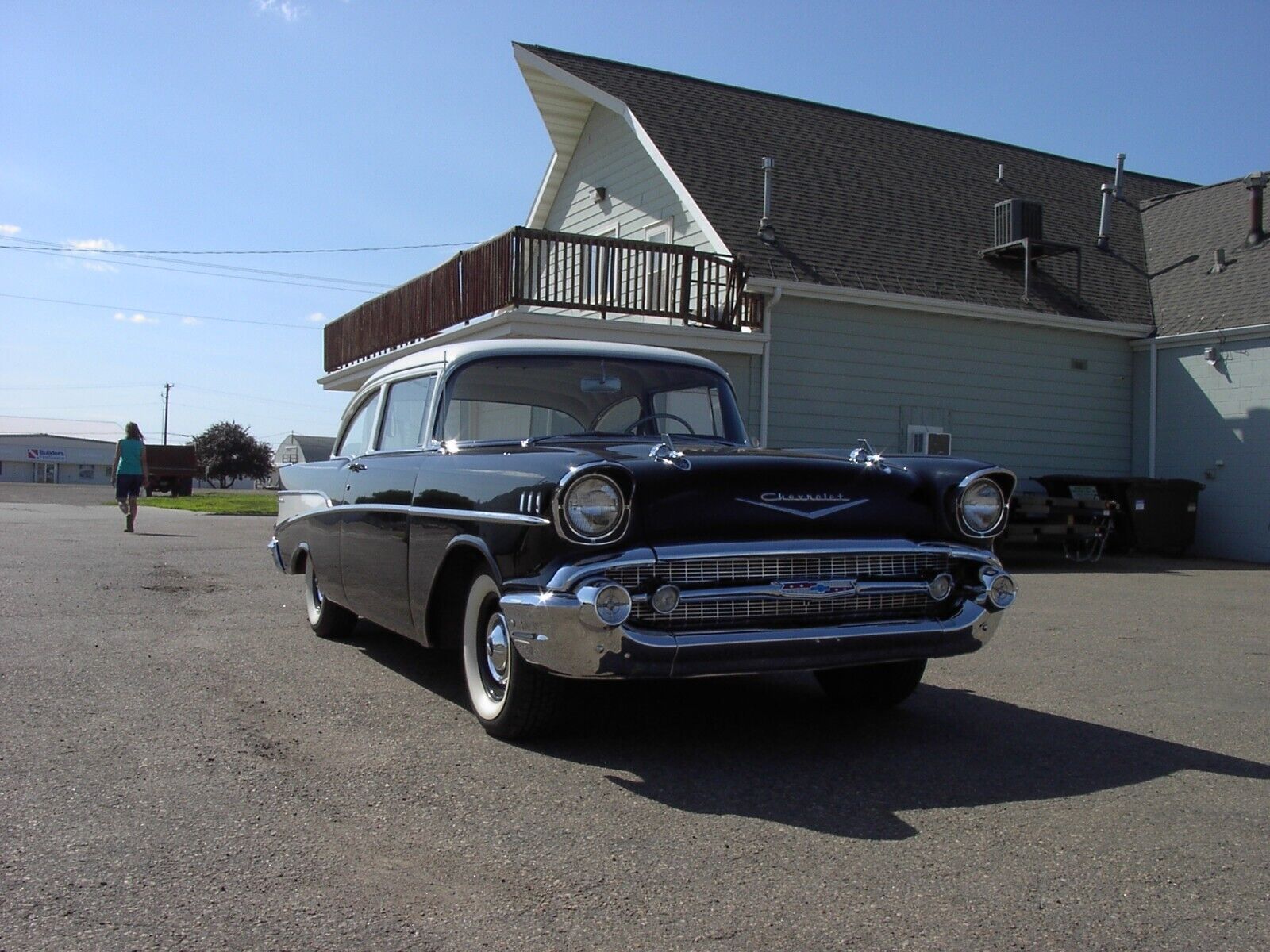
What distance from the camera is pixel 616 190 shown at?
1831cm

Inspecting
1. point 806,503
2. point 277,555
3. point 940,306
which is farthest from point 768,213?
point 806,503

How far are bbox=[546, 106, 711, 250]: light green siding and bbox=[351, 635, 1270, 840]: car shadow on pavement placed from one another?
11.1 m

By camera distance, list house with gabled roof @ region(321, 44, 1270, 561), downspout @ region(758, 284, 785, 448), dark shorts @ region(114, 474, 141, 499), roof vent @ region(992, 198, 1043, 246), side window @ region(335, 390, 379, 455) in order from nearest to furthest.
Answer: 1. side window @ region(335, 390, 379, 455)
2. house with gabled roof @ region(321, 44, 1270, 561)
3. downspout @ region(758, 284, 785, 448)
4. dark shorts @ region(114, 474, 141, 499)
5. roof vent @ region(992, 198, 1043, 246)

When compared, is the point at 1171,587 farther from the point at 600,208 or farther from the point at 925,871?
the point at 600,208

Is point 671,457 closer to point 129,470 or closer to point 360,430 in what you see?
point 360,430

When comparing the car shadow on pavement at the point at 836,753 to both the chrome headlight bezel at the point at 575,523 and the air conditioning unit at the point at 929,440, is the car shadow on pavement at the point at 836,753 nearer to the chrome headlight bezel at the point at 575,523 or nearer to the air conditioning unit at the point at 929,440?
the chrome headlight bezel at the point at 575,523

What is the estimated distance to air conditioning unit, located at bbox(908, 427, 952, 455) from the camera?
16.1 m

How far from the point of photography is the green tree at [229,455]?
76.9m

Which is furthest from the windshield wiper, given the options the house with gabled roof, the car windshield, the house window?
the house window

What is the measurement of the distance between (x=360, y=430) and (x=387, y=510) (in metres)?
1.25

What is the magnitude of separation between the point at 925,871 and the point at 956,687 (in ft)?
9.03

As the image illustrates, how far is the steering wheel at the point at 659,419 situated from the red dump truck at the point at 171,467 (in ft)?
139

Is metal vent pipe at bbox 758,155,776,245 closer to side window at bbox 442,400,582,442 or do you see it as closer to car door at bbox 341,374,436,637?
car door at bbox 341,374,436,637

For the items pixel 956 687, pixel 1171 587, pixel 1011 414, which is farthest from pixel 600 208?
pixel 956 687
